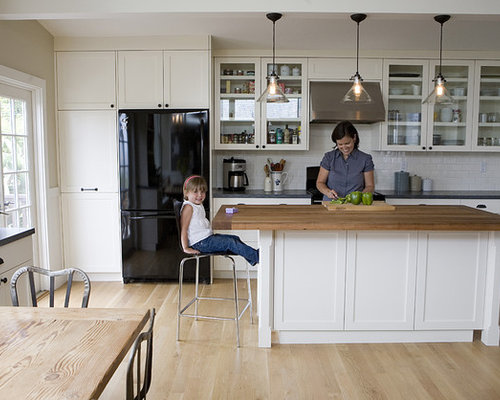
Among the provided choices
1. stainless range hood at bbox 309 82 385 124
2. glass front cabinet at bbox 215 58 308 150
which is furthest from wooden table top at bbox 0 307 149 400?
stainless range hood at bbox 309 82 385 124

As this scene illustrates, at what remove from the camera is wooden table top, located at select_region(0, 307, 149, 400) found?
1.11 m

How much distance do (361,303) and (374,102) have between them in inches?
96.3

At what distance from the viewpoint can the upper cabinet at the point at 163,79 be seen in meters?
4.39

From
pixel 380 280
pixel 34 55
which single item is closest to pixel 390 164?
pixel 380 280

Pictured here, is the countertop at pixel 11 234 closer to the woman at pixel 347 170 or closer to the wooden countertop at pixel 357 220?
the wooden countertop at pixel 357 220

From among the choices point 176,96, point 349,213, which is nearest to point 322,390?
point 349,213

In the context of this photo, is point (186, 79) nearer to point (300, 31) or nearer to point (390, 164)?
point (300, 31)

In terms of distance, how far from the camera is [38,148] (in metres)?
4.15

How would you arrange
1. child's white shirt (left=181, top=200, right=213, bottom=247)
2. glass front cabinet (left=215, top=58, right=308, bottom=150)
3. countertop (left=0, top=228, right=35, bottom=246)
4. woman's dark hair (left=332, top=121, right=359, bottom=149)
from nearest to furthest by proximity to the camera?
1. countertop (left=0, top=228, right=35, bottom=246)
2. child's white shirt (left=181, top=200, right=213, bottom=247)
3. woman's dark hair (left=332, top=121, right=359, bottom=149)
4. glass front cabinet (left=215, top=58, right=308, bottom=150)

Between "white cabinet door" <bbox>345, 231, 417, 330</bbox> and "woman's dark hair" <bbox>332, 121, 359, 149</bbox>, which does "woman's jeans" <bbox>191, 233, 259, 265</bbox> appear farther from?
"woman's dark hair" <bbox>332, 121, 359, 149</bbox>

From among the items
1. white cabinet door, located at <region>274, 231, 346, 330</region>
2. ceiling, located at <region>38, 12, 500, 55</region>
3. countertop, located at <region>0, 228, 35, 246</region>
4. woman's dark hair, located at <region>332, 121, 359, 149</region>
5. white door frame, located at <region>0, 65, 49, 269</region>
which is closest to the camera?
countertop, located at <region>0, 228, 35, 246</region>

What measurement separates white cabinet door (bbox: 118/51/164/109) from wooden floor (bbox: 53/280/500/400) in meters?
2.19

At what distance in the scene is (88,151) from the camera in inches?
176

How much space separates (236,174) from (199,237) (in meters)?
1.83
